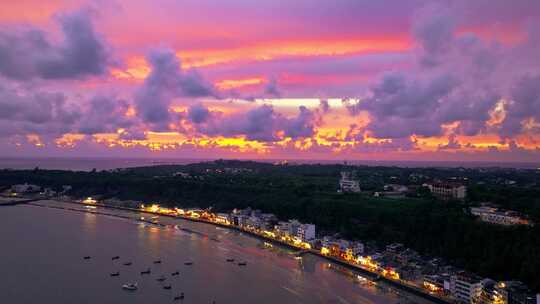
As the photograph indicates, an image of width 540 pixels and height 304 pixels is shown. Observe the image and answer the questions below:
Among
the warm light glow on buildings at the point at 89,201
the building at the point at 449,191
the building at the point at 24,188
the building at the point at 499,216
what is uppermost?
the building at the point at 449,191

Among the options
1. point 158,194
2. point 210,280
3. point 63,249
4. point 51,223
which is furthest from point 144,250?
point 158,194

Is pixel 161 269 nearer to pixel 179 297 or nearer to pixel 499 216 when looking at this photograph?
pixel 179 297

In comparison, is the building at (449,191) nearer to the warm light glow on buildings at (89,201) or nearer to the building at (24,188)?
the warm light glow on buildings at (89,201)

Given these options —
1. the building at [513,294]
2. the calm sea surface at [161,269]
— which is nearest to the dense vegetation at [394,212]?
the building at [513,294]

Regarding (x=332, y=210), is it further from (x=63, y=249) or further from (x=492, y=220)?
(x=63, y=249)

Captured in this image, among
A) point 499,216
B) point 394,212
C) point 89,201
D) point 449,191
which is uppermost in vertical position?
point 449,191

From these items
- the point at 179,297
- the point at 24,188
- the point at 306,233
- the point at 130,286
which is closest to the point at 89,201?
the point at 24,188

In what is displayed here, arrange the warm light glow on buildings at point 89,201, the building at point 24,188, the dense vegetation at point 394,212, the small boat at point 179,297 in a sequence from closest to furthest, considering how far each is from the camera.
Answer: the small boat at point 179,297 → the dense vegetation at point 394,212 → the warm light glow on buildings at point 89,201 → the building at point 24,188
